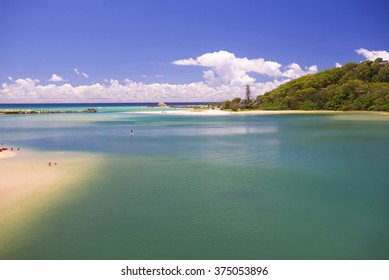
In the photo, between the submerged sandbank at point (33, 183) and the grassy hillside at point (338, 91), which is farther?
the grassy hillside at point (338, 91)

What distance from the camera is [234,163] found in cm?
3016

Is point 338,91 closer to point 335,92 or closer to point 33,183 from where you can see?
point 335,92

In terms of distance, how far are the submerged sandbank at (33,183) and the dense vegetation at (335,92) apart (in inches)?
3918

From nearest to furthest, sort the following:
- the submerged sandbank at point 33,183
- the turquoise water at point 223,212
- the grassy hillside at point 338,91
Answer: the turquoise water at point 223,212
the submerged sandbank at point 33,183
the grassy hillside at point 338,91

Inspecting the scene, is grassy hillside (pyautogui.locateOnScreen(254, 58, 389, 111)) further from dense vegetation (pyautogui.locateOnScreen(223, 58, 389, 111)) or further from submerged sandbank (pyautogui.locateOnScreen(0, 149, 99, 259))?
submerged sandbank (pyautogui.locateOnScreen(0, 149, 99, 259))

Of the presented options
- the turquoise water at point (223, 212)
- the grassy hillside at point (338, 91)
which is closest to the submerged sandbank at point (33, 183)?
the turquoise water at point (223, 212)

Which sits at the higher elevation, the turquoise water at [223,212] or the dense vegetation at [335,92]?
the dense vegetation at [335,92]

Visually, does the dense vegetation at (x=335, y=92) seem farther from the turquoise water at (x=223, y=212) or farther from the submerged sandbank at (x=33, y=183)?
the submerged sandbank at (x=33, y=183)

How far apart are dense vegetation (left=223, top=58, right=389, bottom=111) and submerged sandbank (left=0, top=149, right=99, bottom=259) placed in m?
99.5

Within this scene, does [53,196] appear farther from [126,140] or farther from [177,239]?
[126,140]

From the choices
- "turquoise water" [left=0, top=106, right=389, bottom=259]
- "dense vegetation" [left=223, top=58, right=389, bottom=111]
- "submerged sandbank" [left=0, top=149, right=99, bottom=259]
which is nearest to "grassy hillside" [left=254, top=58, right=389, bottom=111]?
"dense vegetation" [left=223, top=58, right=389, bottom=111]

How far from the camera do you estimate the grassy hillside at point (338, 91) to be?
11244 centimetres

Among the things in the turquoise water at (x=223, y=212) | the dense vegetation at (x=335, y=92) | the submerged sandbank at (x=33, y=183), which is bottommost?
the turquoise water at (x=223, y=212)

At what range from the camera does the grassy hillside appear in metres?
112
